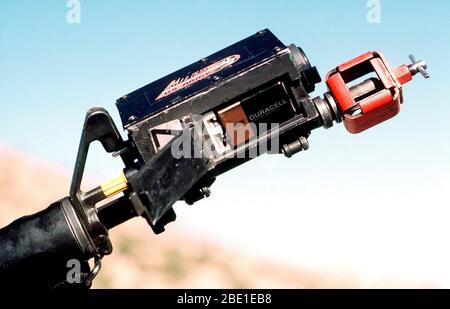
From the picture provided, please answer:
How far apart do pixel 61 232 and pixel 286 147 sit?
152 cm

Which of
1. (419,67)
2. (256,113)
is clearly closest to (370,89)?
(419,67)

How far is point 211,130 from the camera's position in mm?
2709

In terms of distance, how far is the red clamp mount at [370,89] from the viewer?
2.80 m

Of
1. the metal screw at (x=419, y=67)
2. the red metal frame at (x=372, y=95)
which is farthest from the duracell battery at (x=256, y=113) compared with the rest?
the metal screw at (x=419, y=67)

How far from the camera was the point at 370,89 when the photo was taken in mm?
2900

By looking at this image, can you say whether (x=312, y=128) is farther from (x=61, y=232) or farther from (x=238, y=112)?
(x=61, y=232)

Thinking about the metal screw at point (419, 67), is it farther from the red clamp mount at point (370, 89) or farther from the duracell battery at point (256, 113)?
the duracell battery at point (256, 113)

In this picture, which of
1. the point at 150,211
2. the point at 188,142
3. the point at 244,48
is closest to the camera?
the point at 150,211

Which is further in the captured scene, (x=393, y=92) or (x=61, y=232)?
(x=393, y=92)

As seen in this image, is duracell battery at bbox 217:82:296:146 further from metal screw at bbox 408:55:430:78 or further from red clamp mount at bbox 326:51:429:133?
metal screw at bbox 408:55:430:78

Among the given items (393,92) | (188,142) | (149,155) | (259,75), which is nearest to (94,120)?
(149,155)

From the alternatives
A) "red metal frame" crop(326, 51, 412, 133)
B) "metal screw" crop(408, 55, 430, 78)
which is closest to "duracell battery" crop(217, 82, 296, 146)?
"red metal frame" crop(326, 51, 412, 133)

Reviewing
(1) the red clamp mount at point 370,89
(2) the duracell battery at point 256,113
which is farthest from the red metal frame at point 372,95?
(2) the duracell battery at point 256,113

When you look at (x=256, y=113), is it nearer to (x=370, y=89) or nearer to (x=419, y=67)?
(x=370, y=89)
